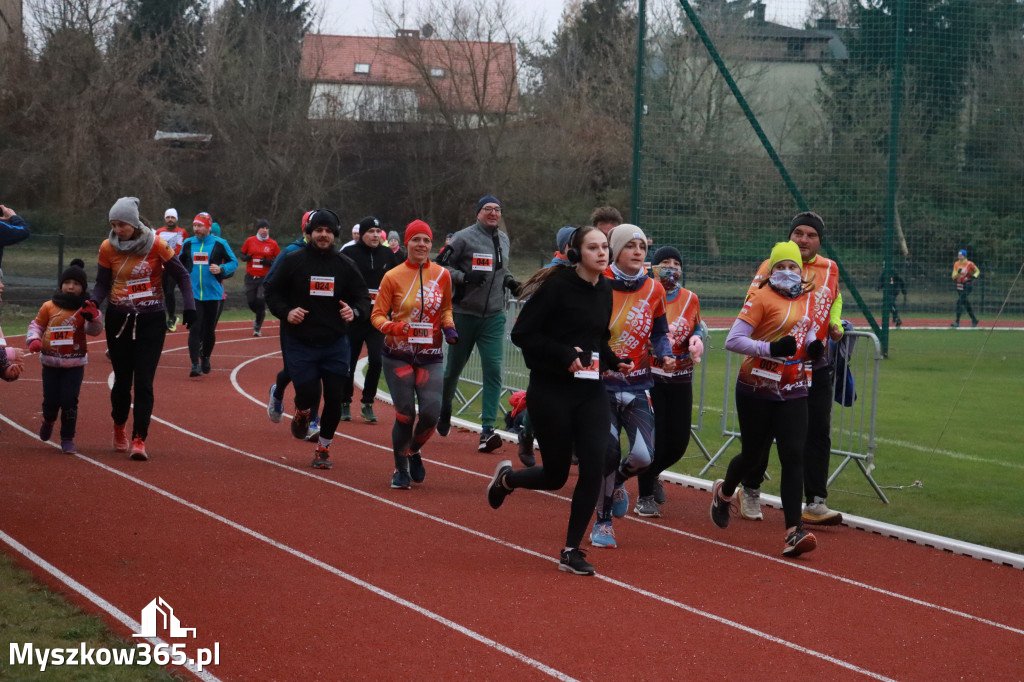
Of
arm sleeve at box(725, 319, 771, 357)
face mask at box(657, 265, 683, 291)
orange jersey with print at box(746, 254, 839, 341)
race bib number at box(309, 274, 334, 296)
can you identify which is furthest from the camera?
race bib number at box(309, 274, 334, 296)

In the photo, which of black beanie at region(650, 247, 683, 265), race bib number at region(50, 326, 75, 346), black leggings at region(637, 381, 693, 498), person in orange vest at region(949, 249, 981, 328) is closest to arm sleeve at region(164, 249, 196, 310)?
race bib number at region(50, 326, 75, 346)

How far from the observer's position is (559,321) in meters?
7.02

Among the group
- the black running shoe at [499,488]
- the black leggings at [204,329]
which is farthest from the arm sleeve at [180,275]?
the black leggings at [204,329]

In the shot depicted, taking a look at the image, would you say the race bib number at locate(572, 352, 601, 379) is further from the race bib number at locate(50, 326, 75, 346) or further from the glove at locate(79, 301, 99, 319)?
the race bib number at locate(50, 326, 75, 346)

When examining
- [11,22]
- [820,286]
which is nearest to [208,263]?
[820,286]

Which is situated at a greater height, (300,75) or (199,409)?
(300,75)

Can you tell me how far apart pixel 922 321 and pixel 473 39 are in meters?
27.8

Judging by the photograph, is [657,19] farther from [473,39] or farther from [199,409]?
[473,39]

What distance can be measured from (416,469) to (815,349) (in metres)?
3.64

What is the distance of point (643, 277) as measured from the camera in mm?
7867

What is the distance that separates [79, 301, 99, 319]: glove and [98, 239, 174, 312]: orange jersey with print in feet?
0.76

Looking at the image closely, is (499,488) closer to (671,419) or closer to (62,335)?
(671,419)

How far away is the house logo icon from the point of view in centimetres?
570

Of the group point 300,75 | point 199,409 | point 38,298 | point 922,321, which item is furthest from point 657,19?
point 300,75
